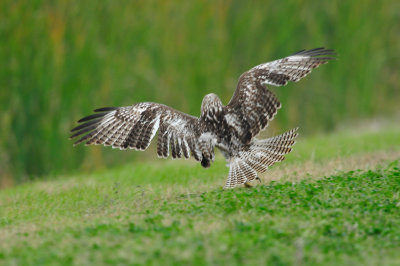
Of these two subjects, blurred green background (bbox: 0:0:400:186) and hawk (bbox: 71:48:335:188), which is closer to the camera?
hawk (bbox: 71:48:335:188)

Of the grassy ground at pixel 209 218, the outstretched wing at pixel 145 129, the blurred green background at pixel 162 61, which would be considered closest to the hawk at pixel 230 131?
the outstretched wing at pixel 145 129

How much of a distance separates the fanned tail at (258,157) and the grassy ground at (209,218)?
0.17 m

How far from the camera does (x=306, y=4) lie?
15.2 metres

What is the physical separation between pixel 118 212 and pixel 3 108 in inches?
174

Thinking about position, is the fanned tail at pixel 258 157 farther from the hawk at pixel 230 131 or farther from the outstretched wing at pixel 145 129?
the outstretched wing at pixel 145 129

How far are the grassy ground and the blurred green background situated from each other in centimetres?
115

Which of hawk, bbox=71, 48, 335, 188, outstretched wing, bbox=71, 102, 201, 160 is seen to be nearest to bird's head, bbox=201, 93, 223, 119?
hawk, bbox=71, 48, 335, 188

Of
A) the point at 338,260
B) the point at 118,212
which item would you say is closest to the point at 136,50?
the point at 118,212

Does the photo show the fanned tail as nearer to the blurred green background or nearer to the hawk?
the hawk

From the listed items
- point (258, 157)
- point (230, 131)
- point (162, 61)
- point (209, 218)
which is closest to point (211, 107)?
point (230, 131)

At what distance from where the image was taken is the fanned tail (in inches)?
346

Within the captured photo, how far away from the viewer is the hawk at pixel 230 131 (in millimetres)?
8883

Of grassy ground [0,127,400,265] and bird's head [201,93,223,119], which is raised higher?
bird's head [201,93,223,119]

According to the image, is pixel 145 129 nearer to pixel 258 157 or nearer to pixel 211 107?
pixel 211 107
